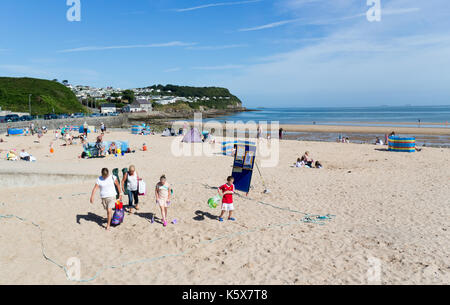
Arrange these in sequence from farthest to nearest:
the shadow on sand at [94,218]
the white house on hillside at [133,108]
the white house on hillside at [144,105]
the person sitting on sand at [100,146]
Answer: the white house on hillside at [144,105] < the white house on hillside at [133,108] < the person sitting on sand at [100,146] < the shadow on sand at [94,218]

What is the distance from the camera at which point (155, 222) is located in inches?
276

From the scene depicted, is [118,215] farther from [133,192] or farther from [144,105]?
[144,105]

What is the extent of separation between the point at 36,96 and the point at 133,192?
252 feet

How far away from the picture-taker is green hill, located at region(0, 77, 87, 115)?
64812mm

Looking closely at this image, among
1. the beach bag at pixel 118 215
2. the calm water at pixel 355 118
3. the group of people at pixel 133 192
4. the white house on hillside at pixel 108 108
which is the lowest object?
the beach bag at pixel 118 215

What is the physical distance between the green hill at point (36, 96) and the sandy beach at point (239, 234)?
6291 cm

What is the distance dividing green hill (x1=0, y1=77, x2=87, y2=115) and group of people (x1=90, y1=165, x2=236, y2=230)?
64.5 meters

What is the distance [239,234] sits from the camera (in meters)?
6.39

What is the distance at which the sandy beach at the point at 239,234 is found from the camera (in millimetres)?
4914

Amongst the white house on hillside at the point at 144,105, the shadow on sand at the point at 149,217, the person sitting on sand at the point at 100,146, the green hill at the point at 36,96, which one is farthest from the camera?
the white house on hillside at the point at 144,105

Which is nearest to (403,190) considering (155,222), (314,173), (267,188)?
(314,173)

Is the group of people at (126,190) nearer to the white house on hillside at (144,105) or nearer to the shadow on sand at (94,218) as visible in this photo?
the shadow on sand at (94,218)

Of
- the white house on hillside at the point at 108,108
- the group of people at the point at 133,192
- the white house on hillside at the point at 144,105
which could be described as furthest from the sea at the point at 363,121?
the white house on hillside at the point at 108,108
